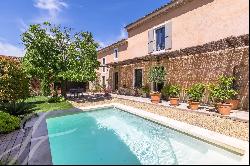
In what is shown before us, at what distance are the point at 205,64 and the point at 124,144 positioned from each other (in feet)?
28.8

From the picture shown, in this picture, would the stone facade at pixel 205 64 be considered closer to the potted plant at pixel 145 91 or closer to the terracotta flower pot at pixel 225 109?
the potted plant at pixel 145 91

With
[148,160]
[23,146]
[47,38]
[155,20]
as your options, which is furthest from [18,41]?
[148,160]

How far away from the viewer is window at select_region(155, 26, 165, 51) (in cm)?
1789

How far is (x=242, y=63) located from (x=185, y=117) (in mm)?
4446

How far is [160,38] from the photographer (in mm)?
18219

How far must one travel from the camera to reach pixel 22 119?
1079 centimetres

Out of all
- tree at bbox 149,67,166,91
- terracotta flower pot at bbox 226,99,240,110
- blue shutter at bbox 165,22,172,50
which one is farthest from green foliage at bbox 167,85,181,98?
terracotta flower pot at bbox 226,99,240,110

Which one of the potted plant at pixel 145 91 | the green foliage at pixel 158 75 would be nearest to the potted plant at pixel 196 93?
the green foliage at pixel 158 75

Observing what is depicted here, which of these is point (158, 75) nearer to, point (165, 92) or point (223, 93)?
point (165, 92)

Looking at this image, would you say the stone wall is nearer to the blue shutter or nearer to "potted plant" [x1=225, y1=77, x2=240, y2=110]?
"potted plant" [x1=225, y1=77, x2=240, y2=110]

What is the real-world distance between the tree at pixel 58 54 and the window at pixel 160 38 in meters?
5.47

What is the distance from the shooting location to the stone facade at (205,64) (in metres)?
11.1

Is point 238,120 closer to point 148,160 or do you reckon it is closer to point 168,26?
point 148,160

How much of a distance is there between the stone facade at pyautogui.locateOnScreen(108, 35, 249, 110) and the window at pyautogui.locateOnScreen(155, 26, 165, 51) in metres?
1.26
